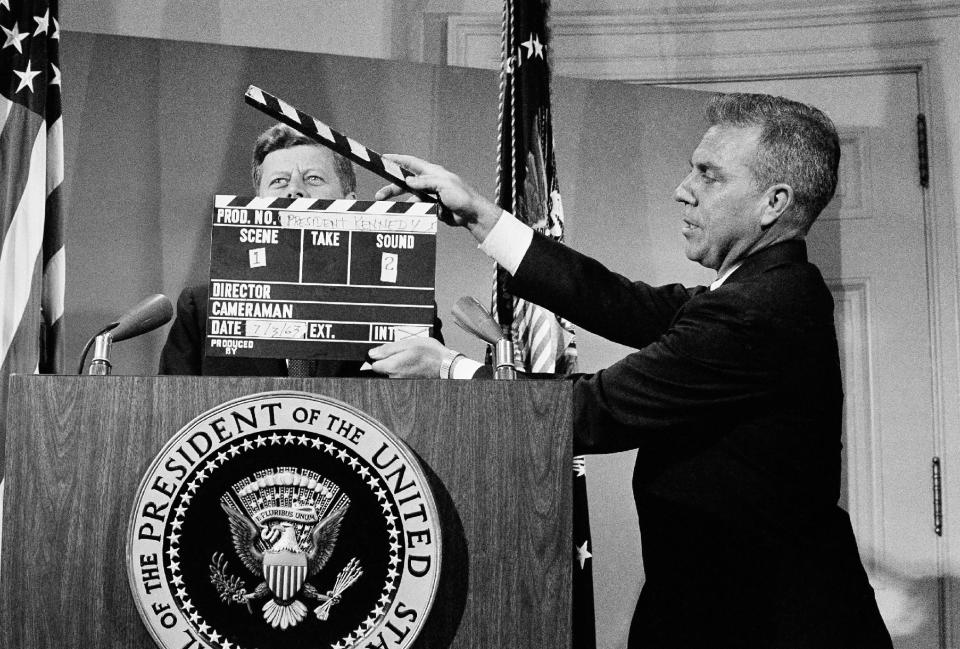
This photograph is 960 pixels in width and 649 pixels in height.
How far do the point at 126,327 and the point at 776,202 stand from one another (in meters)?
1.06

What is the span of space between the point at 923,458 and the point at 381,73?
6.66ft

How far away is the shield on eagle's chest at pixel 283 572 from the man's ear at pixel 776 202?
100 centimetres

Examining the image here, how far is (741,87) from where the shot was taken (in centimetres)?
347

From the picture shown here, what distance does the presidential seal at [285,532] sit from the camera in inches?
46.6

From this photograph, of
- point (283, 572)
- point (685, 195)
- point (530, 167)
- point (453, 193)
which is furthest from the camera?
point (530, 167)

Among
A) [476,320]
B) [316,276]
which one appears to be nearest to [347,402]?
[316,276]

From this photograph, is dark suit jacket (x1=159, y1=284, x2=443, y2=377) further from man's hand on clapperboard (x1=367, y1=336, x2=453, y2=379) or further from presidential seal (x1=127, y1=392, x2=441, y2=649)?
presidential seal (x1=127, y1=392, x2=441, y2=649)

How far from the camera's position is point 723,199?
1.79 m

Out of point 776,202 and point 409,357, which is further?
point 776,202

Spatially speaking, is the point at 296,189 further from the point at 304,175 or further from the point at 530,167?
the point at 530,167

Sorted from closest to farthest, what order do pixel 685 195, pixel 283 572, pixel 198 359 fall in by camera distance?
pixel 283 572
pixel 685 195
pixel 198 359

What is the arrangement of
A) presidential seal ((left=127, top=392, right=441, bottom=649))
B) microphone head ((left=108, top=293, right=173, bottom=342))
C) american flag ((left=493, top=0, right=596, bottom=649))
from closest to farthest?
presidential seal ((left=127, top=392, right=441, bottom=649)), microphone head ((left=108, top=293, right=173, bottom=342)), american flag ((left=493, top=0, right=596, bottom=649))

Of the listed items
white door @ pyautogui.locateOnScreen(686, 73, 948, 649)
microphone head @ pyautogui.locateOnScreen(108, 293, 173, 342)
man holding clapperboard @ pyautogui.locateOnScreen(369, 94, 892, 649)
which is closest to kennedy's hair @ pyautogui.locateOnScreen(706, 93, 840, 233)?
man holding clapperboard @ pyautogui.locateOnScreen(369, 94, 892, 649)

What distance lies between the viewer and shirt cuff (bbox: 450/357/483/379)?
1438 mm
